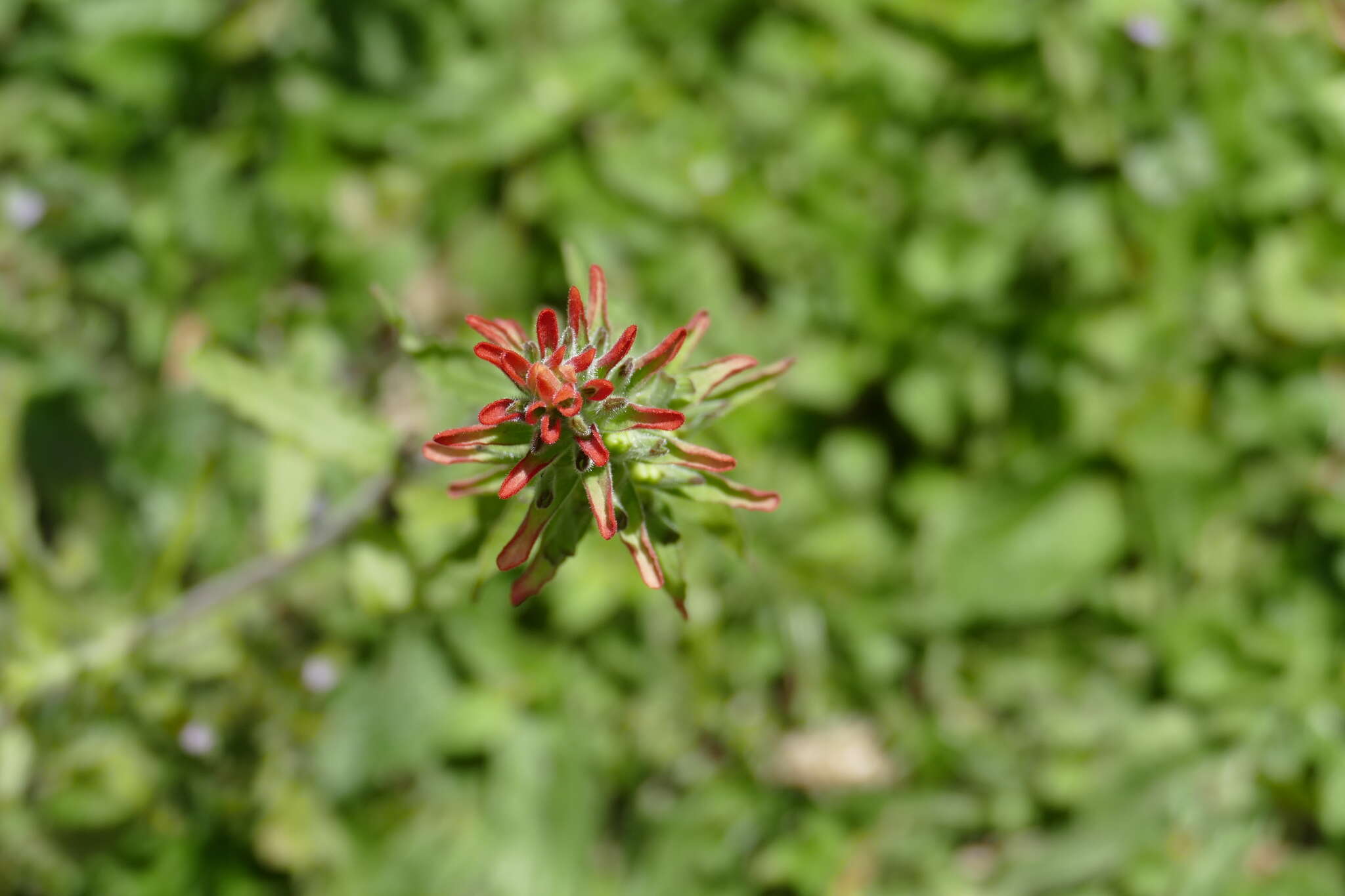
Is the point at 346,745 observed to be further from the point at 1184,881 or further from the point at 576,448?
the point at 1184,881

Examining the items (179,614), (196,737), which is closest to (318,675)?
(196,737)

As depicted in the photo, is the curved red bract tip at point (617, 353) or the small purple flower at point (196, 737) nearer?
the curved red bract tip at point (617, 353)

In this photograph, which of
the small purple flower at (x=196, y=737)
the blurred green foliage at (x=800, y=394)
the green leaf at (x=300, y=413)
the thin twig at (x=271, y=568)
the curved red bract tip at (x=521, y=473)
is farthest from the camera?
the blurred green foliage at (x=800, y=394)

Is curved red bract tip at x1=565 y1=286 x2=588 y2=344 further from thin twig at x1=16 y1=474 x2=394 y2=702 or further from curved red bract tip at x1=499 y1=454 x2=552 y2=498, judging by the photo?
thin twig at x1=16 y1=474 x2=394 y2=702

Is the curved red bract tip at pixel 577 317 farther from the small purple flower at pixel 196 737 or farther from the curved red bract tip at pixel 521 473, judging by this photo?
the small purple flower at pixel 196 737

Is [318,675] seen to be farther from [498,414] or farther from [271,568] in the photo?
[498,414]

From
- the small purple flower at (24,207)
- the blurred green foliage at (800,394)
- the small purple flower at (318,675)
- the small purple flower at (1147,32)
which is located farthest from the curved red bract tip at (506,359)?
the small purple flower at (1147,32)

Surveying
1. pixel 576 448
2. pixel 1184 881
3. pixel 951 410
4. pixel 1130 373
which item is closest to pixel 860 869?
pixel 1184 881
